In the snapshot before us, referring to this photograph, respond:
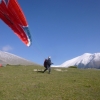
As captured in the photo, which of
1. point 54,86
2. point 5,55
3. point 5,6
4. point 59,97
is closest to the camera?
point 5,6

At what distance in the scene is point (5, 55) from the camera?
102125 millimetres

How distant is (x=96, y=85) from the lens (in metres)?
19.9

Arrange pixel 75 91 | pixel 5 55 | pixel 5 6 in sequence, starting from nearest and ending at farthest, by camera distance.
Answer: pixel 5 6 < pixel 75 91 < pixel 5 55

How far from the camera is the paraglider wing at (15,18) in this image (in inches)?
562

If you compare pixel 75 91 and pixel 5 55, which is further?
pixel 5 55

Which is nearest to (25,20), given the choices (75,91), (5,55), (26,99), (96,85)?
(26,99)

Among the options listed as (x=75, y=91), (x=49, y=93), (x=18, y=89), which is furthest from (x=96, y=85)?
(x=18, y=89)

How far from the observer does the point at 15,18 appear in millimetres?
14703

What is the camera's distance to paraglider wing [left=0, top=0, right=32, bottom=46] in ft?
46.8

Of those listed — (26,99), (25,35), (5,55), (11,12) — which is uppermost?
(5,55)

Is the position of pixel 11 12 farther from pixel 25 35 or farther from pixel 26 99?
pixel 26 99

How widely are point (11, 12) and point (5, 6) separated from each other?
50 cm

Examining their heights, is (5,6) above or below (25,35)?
above

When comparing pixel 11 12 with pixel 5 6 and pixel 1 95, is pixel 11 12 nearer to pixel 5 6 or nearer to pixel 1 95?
pixel 5 6
